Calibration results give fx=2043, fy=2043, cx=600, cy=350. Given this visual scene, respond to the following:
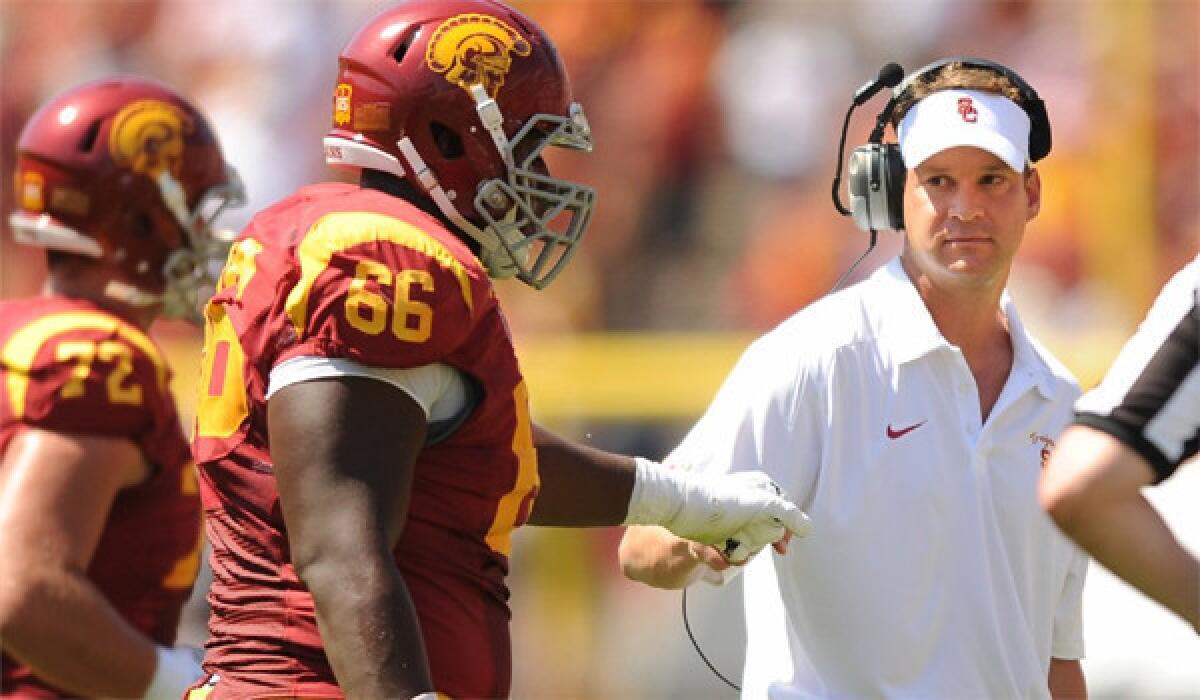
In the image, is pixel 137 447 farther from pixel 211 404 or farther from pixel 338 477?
pixel 338 477

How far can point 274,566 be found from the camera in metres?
3.11

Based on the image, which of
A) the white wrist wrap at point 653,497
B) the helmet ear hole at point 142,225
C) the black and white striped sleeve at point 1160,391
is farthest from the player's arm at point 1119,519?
the helmet ear hole at point 142,225

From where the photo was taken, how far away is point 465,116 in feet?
11.2

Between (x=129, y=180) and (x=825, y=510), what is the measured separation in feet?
6.77

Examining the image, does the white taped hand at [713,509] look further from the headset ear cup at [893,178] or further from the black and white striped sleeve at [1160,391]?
the black and white striped sleeve at [1160,391]

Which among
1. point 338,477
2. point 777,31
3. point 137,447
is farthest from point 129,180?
point 777,31

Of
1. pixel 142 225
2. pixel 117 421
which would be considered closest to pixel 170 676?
pixel 117 421

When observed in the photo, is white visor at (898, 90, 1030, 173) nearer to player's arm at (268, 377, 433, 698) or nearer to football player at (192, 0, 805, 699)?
football player at (192, 0, 805, 699)

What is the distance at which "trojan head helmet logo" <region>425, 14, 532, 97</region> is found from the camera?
340 centimetres

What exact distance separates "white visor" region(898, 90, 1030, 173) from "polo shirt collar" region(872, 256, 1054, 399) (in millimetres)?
240

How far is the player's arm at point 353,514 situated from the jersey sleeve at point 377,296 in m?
0.06

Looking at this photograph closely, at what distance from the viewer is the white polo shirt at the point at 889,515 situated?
388 centimetres

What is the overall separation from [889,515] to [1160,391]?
1243 mm

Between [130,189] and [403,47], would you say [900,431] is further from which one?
[130,189]
